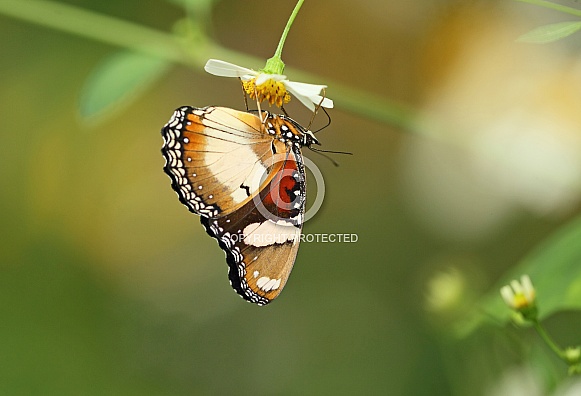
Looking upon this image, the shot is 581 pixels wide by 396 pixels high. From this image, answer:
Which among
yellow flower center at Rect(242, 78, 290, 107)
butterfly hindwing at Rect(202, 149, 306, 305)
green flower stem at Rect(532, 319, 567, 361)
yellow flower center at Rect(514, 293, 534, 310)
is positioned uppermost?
yellow flower center at Rect(242, 78, 290, 107)

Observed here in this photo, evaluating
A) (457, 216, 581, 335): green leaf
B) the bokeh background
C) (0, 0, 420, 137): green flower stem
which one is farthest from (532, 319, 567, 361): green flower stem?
the bokeh background

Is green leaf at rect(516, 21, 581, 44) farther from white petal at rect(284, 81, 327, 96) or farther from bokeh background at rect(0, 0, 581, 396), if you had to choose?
bokeh background at rect(0, 0, 581, 396)

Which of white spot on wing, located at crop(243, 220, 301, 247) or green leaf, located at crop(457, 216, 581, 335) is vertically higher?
white spot on wing, located at crop(243, 220, 301, 247)

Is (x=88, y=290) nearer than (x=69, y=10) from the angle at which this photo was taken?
No

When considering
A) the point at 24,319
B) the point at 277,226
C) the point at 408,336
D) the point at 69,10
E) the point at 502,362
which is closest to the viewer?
the point at 277,226

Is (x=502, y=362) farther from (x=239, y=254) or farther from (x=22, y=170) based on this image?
(x=22, y=170)

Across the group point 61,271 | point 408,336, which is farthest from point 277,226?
point 61,271

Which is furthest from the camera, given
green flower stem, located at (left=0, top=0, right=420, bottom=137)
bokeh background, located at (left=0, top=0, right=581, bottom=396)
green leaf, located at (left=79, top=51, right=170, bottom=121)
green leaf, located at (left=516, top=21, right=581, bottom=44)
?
bokeh background, located at (left=0, top=0, right=581, bottom=396)
